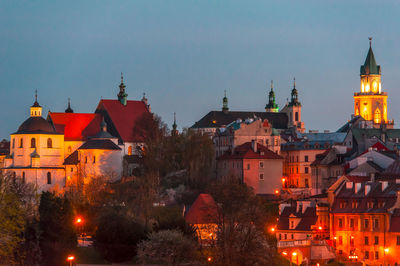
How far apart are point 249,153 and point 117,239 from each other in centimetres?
5295

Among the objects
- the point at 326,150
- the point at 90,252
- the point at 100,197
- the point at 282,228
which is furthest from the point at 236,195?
the point at 326,150

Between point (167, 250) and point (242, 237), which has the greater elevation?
point (242, 237)

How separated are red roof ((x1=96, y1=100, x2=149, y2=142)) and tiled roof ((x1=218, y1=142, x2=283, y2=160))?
15295 millimetres

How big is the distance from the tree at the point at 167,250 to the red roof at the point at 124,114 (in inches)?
2606

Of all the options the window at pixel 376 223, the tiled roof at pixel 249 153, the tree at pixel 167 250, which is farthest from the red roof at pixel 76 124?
the tree at pixel 167 250

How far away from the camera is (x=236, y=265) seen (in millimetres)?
80688

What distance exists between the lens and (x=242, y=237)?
8300 cm

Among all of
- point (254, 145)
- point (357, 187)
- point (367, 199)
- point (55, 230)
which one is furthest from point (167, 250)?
point (254, 145)

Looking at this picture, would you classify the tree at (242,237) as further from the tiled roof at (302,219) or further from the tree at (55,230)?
the tree at (55,230)

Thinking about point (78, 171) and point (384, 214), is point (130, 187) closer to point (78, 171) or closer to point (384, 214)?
point (78, 171)

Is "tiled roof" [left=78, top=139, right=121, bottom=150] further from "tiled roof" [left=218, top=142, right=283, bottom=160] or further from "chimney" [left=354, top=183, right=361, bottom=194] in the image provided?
"chimney" [left=354, top=183, right=361, bottom=194]

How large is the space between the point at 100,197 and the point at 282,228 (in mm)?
25221

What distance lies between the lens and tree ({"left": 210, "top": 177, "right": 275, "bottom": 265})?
266 feet

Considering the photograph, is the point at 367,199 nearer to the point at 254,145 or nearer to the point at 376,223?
the point at 376,223
